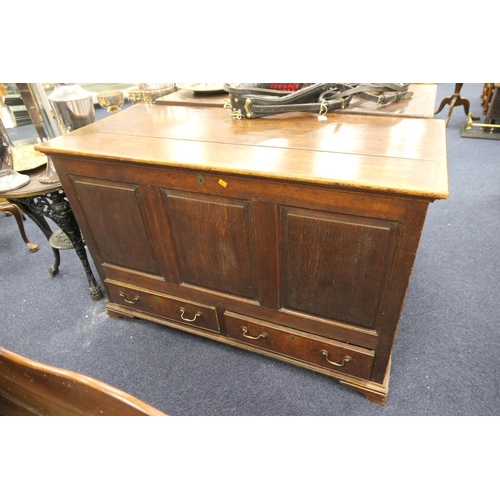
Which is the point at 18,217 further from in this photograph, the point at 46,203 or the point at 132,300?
the point at 132,300

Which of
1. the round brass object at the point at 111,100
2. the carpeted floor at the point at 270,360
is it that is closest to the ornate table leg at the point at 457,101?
the carpeted floor at the point at 270,360

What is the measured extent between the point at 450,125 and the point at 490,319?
2.68m

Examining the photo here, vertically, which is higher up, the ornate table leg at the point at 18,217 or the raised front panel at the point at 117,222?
the raised front panel at the point at 117,222

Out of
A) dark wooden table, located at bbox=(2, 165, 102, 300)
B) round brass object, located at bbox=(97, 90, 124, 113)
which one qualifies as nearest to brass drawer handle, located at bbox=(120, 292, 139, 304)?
dark wooden table, located at bbox=(2, 165, 102, 300)

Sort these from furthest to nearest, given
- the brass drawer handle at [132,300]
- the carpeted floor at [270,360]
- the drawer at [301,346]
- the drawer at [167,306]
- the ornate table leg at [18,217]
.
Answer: the ornate table leg at [18,217]
the brass drawer handle at [132,300]
the drawer at [167,306]
the carpeted floor at [270,360]
the drawer at [301,346]

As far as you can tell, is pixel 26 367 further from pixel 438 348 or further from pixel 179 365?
pixel 438 348

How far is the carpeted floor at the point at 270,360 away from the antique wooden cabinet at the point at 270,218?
0.36 ft

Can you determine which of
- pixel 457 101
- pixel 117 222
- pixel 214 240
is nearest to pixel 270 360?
pixel 214 240

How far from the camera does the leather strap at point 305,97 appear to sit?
1223mm

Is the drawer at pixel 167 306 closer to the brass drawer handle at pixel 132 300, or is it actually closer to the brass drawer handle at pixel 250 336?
the brass drawer handle at pixel 132 300

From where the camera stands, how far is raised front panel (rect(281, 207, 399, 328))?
0.96 metres

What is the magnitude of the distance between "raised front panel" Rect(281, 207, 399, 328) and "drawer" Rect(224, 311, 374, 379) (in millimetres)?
120

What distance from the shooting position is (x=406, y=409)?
128cm
